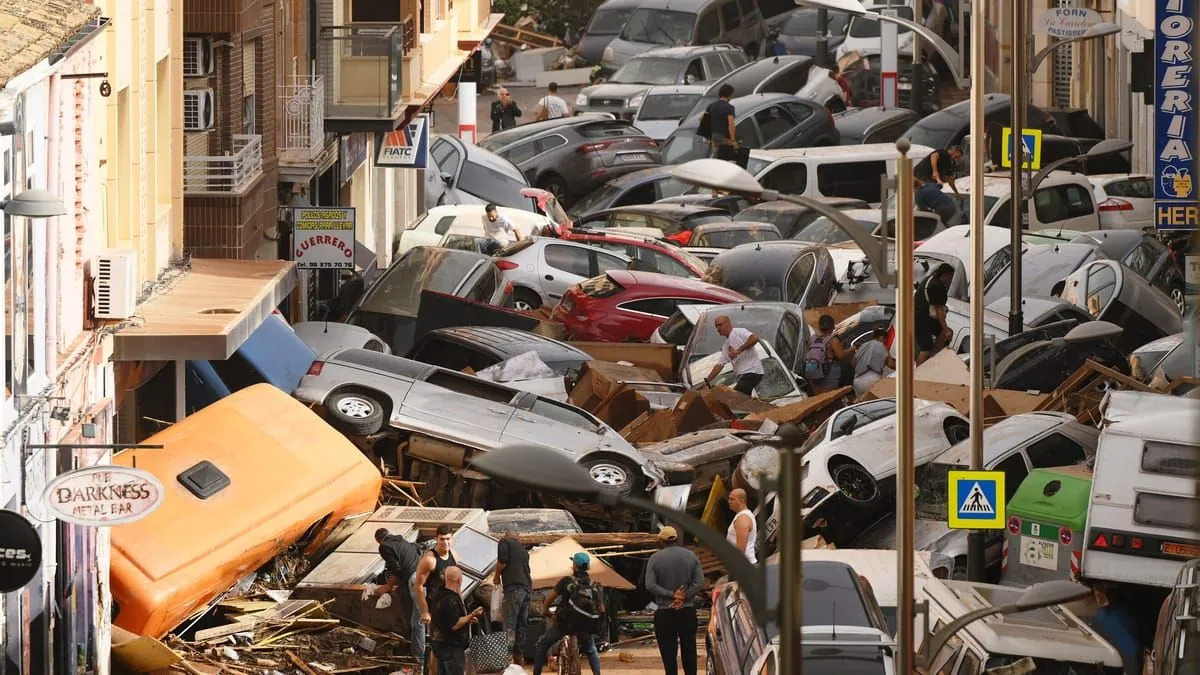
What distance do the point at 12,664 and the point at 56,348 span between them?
245 centimetres

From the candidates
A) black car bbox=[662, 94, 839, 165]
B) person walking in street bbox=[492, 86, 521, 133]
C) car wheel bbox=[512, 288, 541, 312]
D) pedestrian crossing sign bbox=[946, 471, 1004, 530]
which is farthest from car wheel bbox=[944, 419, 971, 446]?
person walking in street bbox=[492, 86, 521, 133]

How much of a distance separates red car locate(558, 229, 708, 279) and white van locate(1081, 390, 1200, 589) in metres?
15.1

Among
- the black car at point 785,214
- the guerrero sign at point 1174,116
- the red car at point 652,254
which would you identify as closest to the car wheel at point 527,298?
the red car at point 652,254

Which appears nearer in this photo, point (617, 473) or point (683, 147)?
point (617, 473)

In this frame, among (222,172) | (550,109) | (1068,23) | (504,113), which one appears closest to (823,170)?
(1068,23)

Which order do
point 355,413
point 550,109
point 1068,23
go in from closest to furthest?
point 355,413 → point 1068,23 → point 550,109

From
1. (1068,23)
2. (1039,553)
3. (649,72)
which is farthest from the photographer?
(649,72)

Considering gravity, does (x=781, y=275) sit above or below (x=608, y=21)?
below

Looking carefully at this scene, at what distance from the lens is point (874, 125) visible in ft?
154

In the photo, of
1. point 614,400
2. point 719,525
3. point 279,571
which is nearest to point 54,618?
point 279,571

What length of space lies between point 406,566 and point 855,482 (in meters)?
4.18

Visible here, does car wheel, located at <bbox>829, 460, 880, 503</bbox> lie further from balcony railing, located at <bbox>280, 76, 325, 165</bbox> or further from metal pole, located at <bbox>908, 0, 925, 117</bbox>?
metal pole, located at <bbox>908, 0, 925, 117</bbox>

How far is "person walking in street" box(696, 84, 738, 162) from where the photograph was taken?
4462cm

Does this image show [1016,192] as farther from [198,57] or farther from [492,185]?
[492,185]
